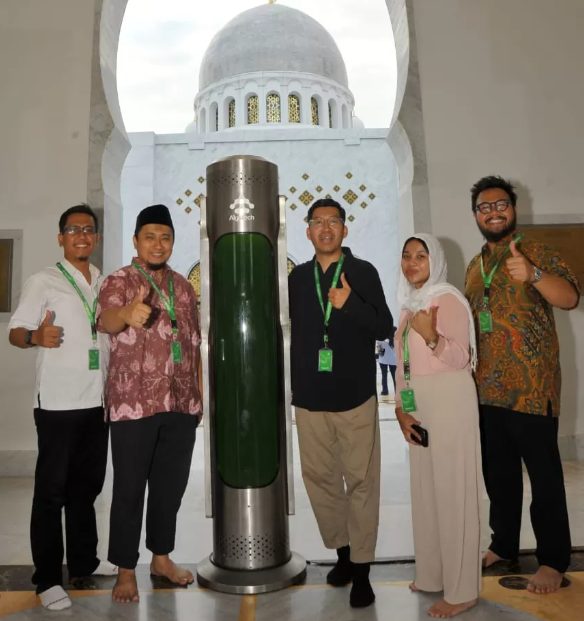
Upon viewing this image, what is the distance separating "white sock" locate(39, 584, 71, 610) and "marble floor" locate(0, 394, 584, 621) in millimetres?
38

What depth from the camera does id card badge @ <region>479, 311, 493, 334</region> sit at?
2623mm

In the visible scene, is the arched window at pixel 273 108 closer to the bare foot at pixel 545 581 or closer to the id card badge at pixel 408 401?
the id card badge at pixel 408 401

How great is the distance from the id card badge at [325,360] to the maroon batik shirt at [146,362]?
65 centimetres

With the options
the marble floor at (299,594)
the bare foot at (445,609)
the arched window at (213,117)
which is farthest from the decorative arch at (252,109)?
the bare foot at (445,609)

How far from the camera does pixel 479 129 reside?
185 inches

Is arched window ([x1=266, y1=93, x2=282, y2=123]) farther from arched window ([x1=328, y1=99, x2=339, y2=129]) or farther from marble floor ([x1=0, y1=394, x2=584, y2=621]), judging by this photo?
marble floor ([x1=0, y1=394, x2=584, y2=621])

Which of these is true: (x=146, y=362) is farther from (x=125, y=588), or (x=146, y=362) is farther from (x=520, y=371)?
(x=520, y=371)

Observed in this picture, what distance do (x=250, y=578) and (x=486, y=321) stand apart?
162cm

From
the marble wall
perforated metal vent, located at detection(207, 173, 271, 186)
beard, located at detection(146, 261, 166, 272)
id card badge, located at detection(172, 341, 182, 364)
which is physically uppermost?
the marble wall

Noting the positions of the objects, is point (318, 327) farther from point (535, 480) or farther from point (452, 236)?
point (452, 236)

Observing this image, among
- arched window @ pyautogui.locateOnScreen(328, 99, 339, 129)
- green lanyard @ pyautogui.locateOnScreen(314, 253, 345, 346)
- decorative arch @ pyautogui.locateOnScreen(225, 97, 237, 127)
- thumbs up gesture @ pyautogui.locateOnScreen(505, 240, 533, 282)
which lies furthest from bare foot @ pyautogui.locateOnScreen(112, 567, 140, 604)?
arched window @ pyautogui.locateOnScreen(328, 99, 339, 129)

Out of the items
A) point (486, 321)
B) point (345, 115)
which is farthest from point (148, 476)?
point (345, 115)

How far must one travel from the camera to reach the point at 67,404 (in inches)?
99.8

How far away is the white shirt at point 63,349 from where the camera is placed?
2.55 m
